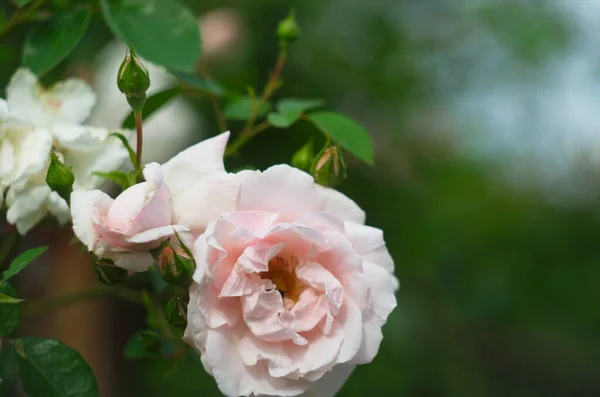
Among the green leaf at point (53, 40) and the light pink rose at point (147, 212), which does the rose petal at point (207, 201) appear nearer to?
the light pink rose at point (147, 212)

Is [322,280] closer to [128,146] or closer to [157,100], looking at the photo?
[128,146]

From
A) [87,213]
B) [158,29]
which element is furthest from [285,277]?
[158,29]

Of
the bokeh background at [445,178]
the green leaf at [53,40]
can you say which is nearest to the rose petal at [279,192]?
the green leaf at [53,40]

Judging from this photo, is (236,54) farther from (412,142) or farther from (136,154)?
(136,154)

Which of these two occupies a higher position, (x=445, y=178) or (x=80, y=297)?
(x=80, y=297)

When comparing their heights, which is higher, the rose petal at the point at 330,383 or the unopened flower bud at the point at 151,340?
the rose petal at the point at 330,383

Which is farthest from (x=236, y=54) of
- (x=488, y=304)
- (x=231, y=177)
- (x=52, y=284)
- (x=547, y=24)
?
(x=231, y=177)
